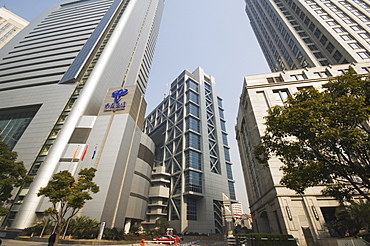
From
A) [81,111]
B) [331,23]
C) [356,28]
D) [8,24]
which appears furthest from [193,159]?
[8,24]

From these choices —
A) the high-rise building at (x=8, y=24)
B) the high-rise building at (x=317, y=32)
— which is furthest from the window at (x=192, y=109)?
the high-rise building at (x=8, y=24)

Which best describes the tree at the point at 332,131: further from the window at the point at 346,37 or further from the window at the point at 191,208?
the window at the point at 346,37

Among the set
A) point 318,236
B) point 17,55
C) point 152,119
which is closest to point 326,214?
point 318,236

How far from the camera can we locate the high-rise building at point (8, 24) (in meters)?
82.6

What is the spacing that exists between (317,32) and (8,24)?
139 m

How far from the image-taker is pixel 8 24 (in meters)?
88.1

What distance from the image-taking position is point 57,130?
3991cm

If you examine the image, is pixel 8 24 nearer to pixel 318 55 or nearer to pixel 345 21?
pixel 318 55

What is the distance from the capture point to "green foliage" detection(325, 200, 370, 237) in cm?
1447

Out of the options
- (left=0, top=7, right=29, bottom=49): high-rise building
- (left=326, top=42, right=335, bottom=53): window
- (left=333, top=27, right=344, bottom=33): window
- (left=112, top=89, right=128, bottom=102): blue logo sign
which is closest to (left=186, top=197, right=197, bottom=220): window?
(left=112, top=89, right=128, bottom=102): blue logo sign

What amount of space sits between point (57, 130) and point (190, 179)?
37.4 m

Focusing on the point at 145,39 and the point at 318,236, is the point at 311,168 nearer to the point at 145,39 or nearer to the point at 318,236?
the point at 318,236

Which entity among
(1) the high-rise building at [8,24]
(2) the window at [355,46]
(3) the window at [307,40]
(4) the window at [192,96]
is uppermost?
(1) the high-rise building at [8,24]

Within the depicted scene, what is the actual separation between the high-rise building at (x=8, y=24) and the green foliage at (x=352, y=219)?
127 meters
